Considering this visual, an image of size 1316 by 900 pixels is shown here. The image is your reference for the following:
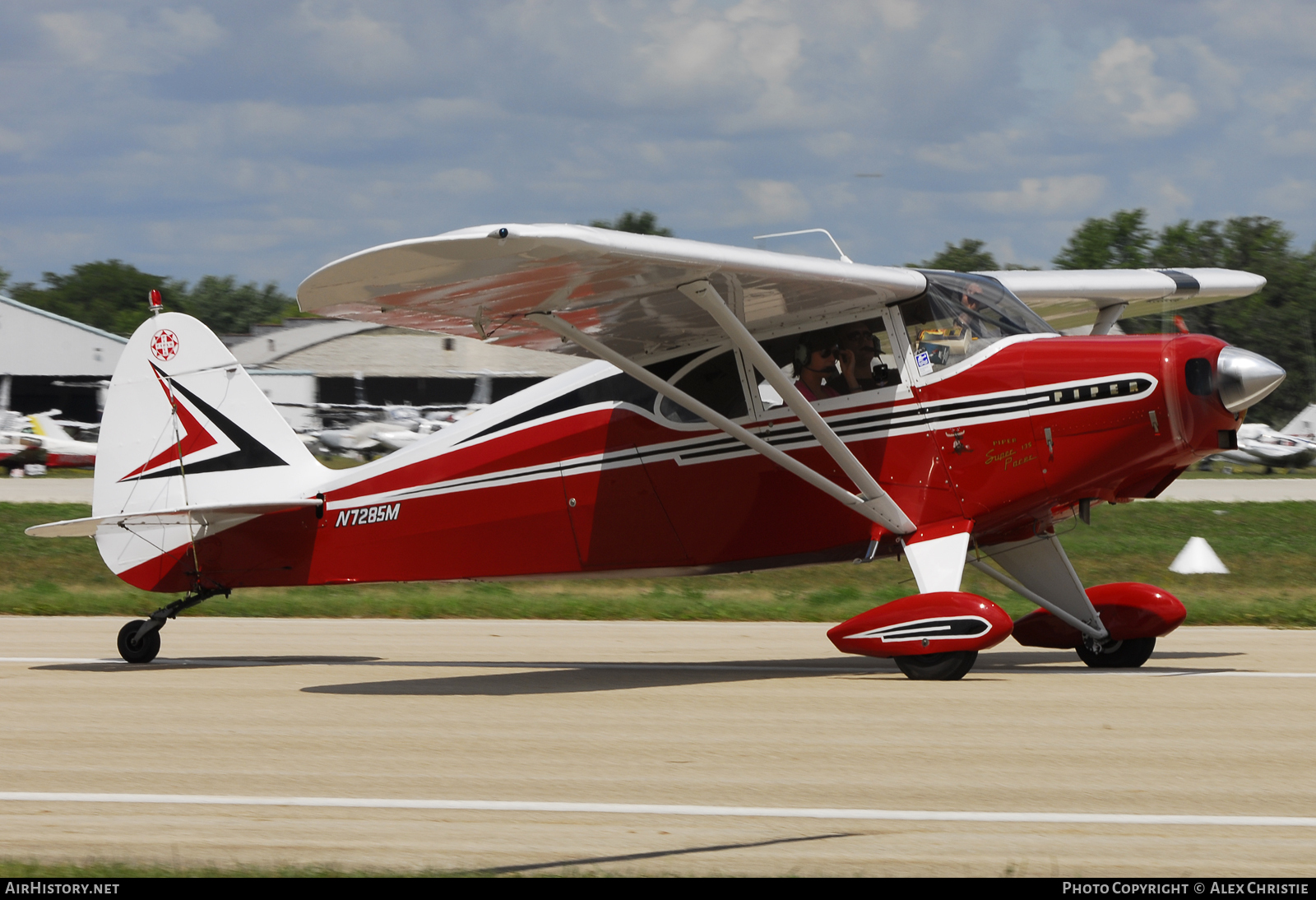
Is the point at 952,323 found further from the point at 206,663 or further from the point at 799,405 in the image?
the point at 206,663

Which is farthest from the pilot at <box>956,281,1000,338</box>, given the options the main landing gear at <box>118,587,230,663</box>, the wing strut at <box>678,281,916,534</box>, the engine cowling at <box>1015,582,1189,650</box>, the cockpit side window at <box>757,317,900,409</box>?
the main landing gear at <box>118,587,230,663</box>

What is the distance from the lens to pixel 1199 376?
330 inches

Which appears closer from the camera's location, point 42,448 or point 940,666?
point 940,666

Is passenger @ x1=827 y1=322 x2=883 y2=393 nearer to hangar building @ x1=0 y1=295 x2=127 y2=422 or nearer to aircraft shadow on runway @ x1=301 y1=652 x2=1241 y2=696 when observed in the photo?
aircraft shadow on runway @ x1=301 y1=652 x2=1241 y2=696

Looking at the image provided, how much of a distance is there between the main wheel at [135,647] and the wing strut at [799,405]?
18.5 ft

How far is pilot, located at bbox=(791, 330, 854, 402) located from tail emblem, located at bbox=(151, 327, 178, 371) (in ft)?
17.5

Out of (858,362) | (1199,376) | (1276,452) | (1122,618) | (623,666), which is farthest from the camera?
(1276,452)

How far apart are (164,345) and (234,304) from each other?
130m

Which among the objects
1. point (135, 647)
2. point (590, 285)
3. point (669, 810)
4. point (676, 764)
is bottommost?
point (135, 647)

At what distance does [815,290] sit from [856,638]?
2.39 metres

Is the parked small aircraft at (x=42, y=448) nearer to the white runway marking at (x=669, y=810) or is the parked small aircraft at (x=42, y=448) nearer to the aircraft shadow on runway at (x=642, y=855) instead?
the white runway marking at (x=669, y=810)

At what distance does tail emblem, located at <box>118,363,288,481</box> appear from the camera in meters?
11.0

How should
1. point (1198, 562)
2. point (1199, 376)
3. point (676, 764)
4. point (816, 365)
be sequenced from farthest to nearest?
1. point (1198, 562)
2. point (816, 365)
3. point (1199, 376)
4. point (676, 764)

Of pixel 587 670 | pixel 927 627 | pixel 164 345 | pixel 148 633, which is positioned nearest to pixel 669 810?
pixel 927 627
